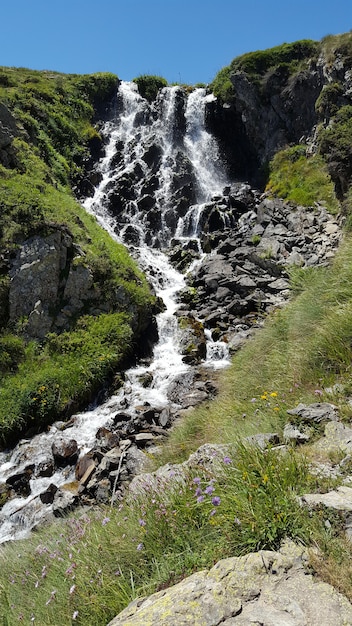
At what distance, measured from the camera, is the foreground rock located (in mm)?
1749

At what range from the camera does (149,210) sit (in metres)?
27.3

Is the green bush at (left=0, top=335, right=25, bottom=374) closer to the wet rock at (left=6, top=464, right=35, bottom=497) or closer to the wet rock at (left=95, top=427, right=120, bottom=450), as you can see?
the wet rock at (left=6, top=464, right=35, bottom=497)

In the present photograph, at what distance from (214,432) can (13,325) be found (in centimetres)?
1112

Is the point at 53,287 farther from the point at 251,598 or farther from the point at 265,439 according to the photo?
the point at 251,598

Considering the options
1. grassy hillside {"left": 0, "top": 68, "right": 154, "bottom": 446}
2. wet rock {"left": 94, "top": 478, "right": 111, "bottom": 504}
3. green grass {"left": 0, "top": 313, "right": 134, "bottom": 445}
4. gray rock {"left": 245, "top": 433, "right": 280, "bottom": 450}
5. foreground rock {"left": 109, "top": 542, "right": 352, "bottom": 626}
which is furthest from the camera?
grassy hillside {"left": 0, "top": 68, "right": 154, "bottom": 446}

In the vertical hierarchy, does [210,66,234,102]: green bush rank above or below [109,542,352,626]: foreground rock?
above

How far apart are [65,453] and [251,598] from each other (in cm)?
875

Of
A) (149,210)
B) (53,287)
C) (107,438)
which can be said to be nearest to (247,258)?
(53,287)

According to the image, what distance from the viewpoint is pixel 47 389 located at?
12.2 meters

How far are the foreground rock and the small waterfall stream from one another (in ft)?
21.9

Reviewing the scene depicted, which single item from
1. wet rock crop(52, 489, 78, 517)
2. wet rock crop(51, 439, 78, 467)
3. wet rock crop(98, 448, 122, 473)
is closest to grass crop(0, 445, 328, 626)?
wet rock crop(52, 489, 78, 517)

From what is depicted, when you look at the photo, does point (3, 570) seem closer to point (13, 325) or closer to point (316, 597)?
point (316, 597)

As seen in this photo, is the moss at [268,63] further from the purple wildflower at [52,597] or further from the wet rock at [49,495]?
the purple wildflower at [52,597]

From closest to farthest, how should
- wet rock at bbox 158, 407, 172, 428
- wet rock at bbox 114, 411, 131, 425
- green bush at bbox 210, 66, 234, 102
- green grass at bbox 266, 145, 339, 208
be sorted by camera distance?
wet rock at bbox 158, 407, 172, 428 → wet rock at bbox 114, 411, 131, 425 → green grass at bbox 266, 145, 339, 208 → green bush at bbox 210, 66, 234, 102
